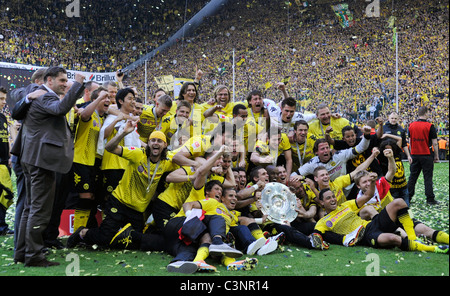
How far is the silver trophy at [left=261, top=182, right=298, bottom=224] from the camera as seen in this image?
527 cm

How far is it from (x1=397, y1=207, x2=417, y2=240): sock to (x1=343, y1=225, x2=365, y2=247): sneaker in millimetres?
468

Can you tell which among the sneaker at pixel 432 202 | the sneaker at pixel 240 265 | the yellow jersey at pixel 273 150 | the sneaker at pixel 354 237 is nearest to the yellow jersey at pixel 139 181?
the sneaker at pixel 240 265

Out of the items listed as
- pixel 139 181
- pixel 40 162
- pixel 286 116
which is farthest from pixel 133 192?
pixel 286 116

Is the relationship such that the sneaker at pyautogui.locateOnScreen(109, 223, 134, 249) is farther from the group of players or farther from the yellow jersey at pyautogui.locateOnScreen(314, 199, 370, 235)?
the yellow jersey at pyautogui.locateOnScreen(314, 199, 370, 235)

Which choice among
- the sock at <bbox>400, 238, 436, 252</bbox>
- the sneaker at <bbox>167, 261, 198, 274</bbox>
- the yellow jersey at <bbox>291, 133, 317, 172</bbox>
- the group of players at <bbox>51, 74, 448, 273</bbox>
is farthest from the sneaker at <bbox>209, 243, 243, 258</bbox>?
the yellow jersey at <bbox>291, 133, 317, 172</bbox>

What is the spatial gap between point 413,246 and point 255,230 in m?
1.70

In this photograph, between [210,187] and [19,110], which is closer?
[19,110]

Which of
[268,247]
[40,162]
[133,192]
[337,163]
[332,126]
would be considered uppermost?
[332,126]

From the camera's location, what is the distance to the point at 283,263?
418 centimetres

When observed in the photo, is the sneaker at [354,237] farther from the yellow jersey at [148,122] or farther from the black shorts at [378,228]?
the yellow jersey at [148,122]

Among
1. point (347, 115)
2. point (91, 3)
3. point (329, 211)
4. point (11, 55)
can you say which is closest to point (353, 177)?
point (329, 211)

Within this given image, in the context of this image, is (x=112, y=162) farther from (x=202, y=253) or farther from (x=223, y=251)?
(x=223, y=251)
